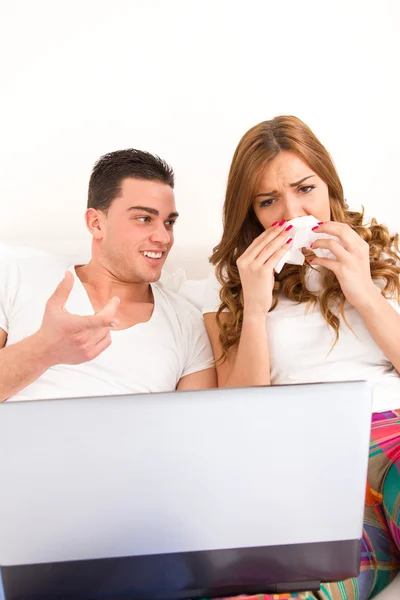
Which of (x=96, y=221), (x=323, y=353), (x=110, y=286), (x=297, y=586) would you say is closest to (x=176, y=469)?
(x=297, y=586)

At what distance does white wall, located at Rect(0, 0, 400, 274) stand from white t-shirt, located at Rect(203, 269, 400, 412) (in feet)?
2.76

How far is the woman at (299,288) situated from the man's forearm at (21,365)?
1.89ft

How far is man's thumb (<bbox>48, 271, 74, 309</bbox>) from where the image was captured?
4.46 feet

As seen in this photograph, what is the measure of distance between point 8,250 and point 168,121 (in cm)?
89

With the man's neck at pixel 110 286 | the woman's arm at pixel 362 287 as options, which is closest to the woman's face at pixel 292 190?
the woman's arm at pixel 362 287

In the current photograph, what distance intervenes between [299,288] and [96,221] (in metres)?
0.76

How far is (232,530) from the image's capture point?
887 millimetres

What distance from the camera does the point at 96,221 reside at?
2.11 metres

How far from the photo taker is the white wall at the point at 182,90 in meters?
2.46

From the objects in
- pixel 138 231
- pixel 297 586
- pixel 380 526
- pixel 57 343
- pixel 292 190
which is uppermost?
pixel 292 190

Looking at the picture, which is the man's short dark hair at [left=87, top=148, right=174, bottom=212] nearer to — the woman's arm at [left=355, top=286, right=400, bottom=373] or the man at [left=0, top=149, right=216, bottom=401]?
the man at [left=0, top=149, right=216, bottom=401]

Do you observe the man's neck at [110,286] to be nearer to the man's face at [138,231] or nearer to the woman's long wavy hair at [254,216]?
the man's face at [138,231]

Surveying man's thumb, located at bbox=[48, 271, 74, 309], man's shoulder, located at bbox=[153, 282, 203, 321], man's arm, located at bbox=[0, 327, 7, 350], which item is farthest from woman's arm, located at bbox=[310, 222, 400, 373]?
man's arm, located at bbox=[0, 327, 7, 350]

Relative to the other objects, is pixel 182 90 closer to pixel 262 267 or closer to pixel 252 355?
pixel 262 267
